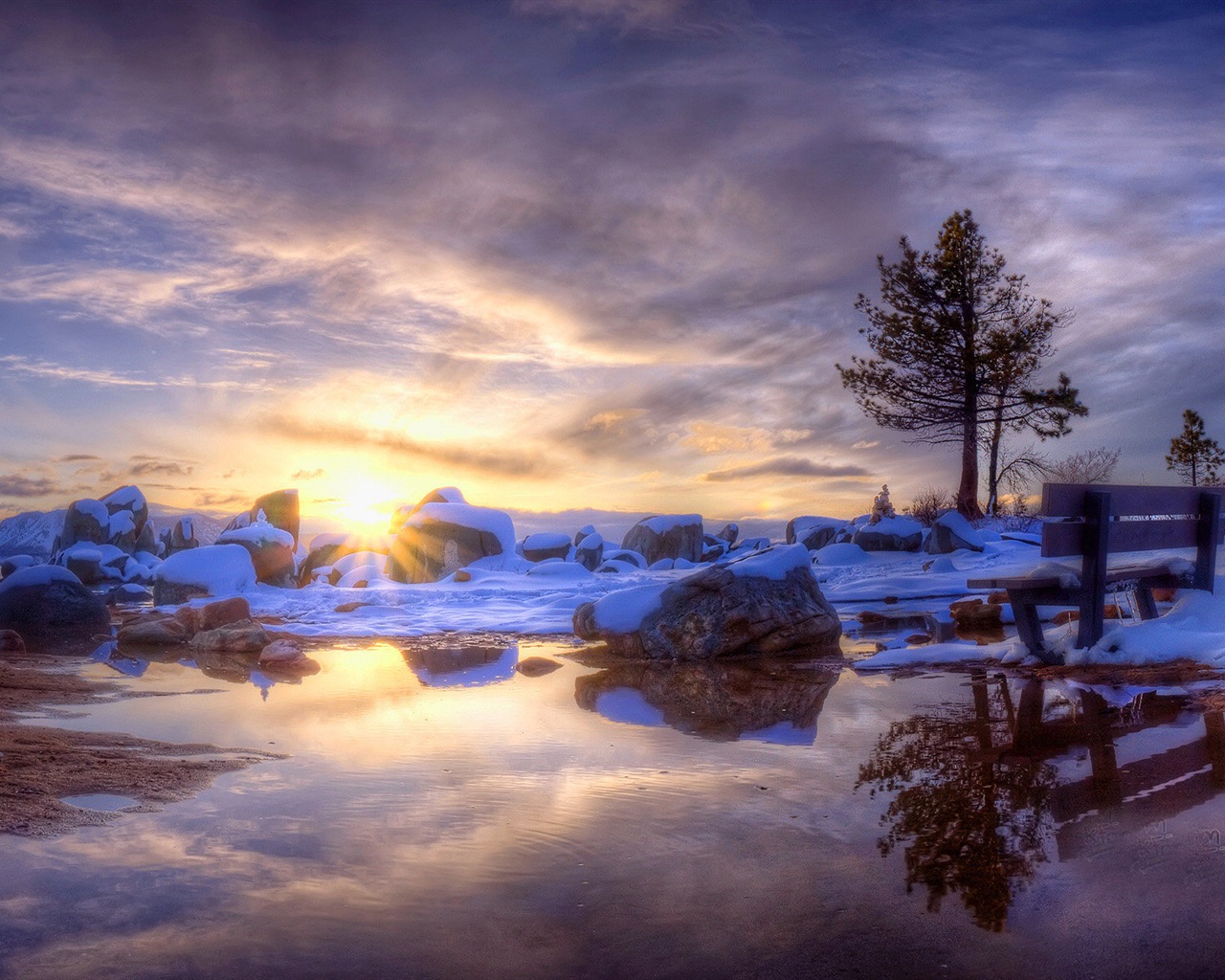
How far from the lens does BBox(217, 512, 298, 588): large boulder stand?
66.7 feet

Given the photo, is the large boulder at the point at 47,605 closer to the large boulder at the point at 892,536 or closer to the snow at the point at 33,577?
the snow at the point at 33,577

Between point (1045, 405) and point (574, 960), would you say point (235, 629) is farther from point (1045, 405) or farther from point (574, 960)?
point (1045, 405)

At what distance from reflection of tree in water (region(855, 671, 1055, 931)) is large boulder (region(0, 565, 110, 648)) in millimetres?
11931

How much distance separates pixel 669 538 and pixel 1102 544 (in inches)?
1058

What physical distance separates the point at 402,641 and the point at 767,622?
4589 millimetres

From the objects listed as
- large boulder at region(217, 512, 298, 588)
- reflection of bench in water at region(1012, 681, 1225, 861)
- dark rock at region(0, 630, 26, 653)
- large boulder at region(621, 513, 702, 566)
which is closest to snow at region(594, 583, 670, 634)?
reflection of bench in water at region(1012, 681, 1225, 861)

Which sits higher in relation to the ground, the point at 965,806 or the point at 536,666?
the point at 965,806

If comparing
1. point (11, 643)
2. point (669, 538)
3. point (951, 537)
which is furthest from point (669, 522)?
point (11, 643)

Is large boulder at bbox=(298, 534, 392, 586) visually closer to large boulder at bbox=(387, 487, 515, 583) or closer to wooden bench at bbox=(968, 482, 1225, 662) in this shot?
large boulder at bbox=(387, 487, 515, 583)

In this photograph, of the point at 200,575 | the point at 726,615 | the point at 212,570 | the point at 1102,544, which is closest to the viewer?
the point at 1102,544

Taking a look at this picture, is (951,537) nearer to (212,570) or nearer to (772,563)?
(772,563)

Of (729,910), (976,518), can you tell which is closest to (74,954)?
(729,910)

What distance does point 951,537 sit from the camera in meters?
19.9

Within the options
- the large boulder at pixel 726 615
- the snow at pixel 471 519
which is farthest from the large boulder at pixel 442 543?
the large boulder at pixel 726 615
